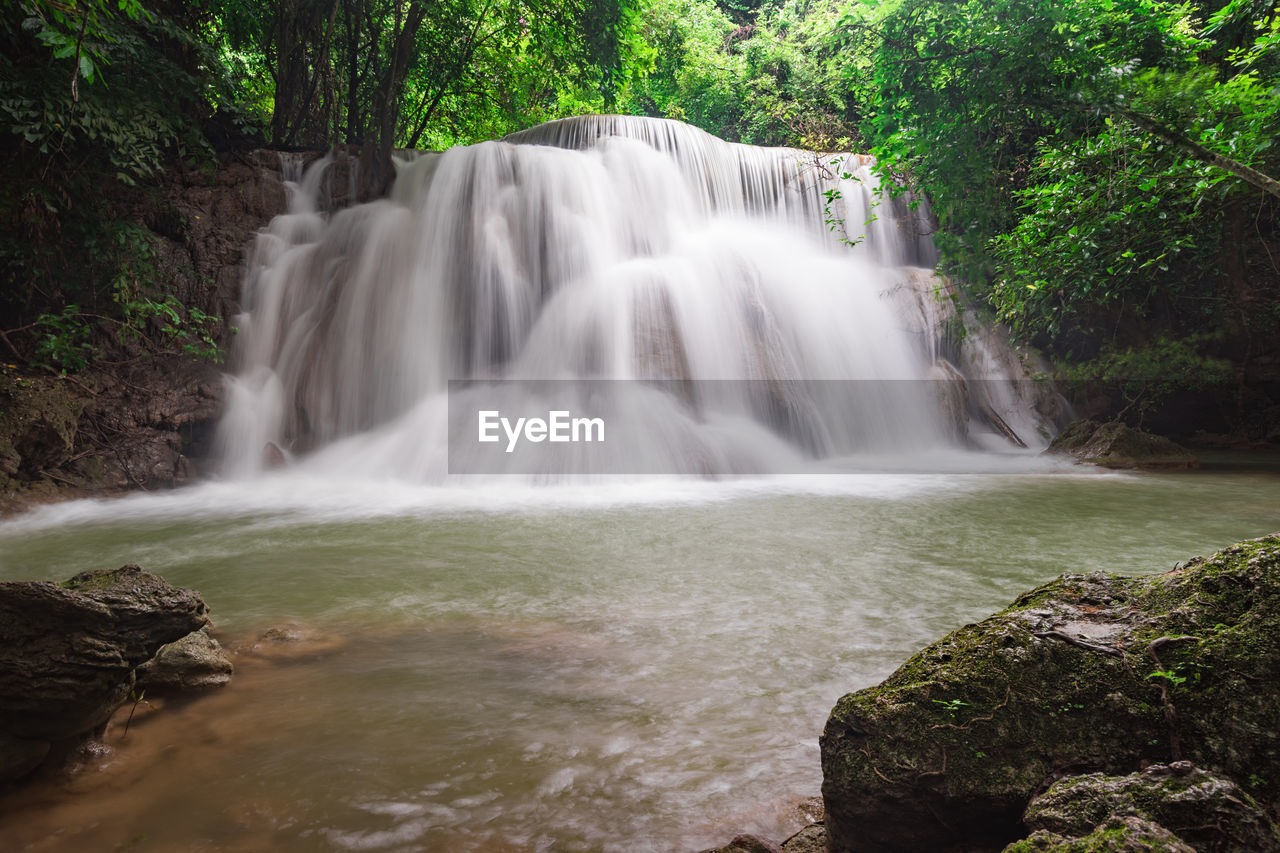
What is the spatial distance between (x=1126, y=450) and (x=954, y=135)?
16.5ft

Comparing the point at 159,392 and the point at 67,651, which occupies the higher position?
→ the point at 159,392

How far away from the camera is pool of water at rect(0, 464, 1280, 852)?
1931 mm

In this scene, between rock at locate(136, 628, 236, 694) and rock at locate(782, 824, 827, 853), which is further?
rock at locate(136, 628, 236, 694)

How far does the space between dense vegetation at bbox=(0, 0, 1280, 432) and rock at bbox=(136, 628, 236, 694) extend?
264 centimetres

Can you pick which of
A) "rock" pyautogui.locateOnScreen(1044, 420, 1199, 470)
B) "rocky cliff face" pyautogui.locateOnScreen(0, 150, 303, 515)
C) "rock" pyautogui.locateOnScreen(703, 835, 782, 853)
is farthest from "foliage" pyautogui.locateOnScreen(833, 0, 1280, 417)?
"rocky cliff face" pyautogui.locateOnScreen(0, 150, 303, 515)

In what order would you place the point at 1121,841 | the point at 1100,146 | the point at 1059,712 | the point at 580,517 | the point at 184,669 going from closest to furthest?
the point at 1121,841 < the point at 1059,712 < the point at 184,669 < the point at 580,517 < the point at 1100,146

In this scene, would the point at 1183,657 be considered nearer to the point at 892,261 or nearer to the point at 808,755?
the point at 808,755

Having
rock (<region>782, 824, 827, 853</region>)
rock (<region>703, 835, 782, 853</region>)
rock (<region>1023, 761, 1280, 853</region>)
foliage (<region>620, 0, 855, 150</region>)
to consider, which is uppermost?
foliage (<region>620, 0, 855, 150</region>)

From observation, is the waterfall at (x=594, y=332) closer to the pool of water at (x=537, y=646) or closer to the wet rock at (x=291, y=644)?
the pool of water at (x=537, y=646)

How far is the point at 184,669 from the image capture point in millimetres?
2717

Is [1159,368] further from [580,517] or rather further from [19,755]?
[19,755]

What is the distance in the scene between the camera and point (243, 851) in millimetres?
1761

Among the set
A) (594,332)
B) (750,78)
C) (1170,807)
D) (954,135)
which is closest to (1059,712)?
(1170,807)

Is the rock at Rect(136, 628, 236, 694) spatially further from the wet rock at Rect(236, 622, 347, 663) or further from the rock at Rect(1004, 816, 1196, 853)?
the rock at Rect(1004, 816, 1196, 853)
